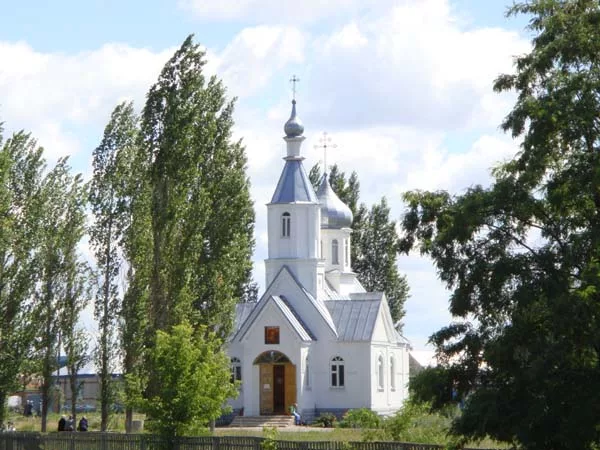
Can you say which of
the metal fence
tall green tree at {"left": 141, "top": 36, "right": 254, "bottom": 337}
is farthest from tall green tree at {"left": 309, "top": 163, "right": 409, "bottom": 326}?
the metal fence

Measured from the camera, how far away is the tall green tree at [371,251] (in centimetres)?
6800

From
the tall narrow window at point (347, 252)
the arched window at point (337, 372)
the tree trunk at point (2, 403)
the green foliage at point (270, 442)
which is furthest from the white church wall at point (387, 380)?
the green foliage at point (270, 442)

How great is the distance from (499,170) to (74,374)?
2331cm

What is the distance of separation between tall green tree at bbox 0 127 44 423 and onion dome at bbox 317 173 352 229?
808 inches

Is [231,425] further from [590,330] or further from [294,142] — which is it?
[590,330]

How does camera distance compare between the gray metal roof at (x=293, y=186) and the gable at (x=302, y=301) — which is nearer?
the gable at (x=302, y=301)

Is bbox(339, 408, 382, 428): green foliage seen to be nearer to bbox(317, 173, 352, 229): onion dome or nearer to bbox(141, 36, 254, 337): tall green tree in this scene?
bbox(141, 36, 254, 337): tall green tree

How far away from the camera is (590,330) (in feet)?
70.7

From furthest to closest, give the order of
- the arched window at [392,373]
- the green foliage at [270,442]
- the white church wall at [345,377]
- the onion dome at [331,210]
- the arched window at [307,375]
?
the onion dome at [331,210], the arched window at [392,373], the white church wall at [345,377], the arched window at [307,375], the green foliage at [270,442]

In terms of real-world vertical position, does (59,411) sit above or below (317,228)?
below

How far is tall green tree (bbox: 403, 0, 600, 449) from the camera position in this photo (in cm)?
2180

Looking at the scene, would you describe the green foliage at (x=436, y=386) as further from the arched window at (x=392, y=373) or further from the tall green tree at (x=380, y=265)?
the tall green tree at (x=380, y=265)

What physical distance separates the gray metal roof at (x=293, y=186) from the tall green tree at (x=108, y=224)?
50.5 ft

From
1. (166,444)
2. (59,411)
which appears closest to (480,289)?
(166,444)
